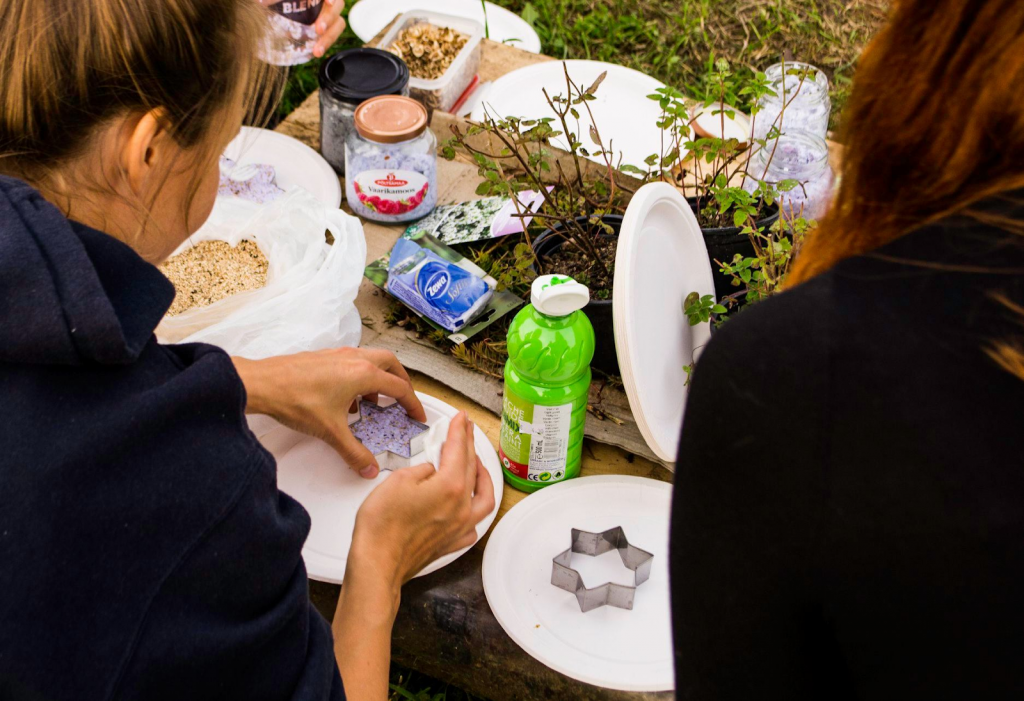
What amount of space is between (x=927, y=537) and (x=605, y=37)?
9.15 feet

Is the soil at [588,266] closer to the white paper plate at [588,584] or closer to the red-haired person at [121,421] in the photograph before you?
the white paper plate at [588,584]

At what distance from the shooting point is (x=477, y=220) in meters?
1.64

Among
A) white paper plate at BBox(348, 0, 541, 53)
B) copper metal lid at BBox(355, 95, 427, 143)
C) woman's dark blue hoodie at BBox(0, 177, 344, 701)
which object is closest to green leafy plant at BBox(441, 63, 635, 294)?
copper metal lid at BBox(355, 95, 427, 143)

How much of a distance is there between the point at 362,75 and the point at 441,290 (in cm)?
57

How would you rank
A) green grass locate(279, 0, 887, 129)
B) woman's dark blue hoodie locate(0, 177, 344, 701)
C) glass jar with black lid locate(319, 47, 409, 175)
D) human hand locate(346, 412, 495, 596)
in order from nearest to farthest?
woman's dark blue hoodie locate(0, 177, 344, 701), human hand locate(346, 412, 495, 596), glass jar with black lid locate(319, 47, 409, 175), green grass locate(279, 0, 887, 129)

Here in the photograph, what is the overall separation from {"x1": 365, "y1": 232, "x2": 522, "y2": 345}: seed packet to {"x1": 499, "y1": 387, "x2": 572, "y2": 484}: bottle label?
0.27m

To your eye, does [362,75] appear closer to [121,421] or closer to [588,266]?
[588,266]

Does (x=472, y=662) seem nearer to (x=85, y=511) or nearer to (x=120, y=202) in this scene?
(x=85, y=511)

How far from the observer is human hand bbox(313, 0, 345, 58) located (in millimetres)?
1781

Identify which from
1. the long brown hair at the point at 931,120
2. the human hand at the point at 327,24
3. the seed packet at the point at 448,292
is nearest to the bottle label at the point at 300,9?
the human hand at the point at 327,24

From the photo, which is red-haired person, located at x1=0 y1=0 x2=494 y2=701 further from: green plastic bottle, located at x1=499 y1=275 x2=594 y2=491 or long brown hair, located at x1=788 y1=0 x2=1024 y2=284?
long brown hair, located at x1=788 y1=0 x2=1024 y2=284

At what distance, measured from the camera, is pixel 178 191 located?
96cm

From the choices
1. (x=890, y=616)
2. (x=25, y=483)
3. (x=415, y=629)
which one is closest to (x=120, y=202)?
(x=25, y=483)

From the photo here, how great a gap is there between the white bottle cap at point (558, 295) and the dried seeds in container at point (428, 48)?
3.46ft
